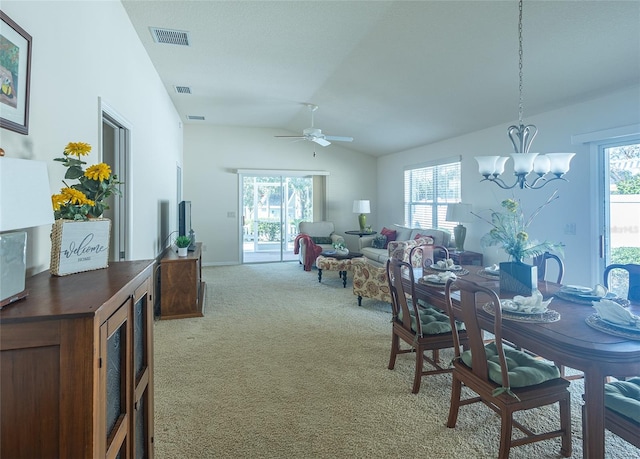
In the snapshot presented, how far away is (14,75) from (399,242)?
4.38m

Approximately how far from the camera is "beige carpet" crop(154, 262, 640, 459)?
2.02 meters

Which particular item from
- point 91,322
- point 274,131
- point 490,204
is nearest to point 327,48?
point 490,204

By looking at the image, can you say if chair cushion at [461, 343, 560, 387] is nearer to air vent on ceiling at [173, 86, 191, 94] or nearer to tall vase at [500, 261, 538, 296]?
tall vase at [500, 261, 538, 296]

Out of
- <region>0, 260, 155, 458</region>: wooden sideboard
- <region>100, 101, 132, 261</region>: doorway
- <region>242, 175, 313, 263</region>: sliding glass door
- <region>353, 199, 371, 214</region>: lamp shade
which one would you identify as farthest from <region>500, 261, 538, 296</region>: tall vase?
<region>242, 175, 313, 263</region>: sliding glass door

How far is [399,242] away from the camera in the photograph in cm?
502

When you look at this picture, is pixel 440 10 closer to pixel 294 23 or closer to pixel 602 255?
pixel 294 23

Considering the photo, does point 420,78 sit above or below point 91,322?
above

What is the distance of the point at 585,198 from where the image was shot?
394 cm

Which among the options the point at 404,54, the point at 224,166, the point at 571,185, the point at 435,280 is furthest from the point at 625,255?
the point at 224,166

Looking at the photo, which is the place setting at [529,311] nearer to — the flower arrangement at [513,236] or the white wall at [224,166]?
the flower arrangement at [513,236]

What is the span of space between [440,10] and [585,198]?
2.61 m

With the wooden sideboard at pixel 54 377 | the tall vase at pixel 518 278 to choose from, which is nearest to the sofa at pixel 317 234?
the tall vase at pixel 518 278

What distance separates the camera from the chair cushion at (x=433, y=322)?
2.65 meters

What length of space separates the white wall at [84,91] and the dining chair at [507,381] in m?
2.15
